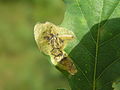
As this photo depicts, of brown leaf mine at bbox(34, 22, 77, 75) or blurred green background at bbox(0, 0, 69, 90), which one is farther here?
blurred green background at bbox(0, 0, 69, 90)

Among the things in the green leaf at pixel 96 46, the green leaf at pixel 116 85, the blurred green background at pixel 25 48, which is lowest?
the blurred green background at pixel 25 48

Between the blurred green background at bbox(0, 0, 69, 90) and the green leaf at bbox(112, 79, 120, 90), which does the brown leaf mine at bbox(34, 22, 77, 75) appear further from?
the blurred green background at bbox(0, 0, 69, 90)

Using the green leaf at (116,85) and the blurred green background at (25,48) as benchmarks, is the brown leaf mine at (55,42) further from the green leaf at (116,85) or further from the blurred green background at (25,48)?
the blurred green background at (25,48)

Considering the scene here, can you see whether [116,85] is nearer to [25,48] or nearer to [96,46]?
[96,46]

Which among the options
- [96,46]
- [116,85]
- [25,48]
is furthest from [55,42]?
[25,48]

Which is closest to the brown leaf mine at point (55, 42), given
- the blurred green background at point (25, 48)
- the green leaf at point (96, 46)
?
the green leaf at point (96, 46)

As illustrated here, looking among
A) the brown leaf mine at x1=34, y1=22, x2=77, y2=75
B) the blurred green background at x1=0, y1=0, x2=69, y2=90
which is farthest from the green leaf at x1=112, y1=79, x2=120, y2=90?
the blurred green background at x1=0, y1=0, x2=69, y2=90

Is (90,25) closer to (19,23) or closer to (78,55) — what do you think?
(78,55)
